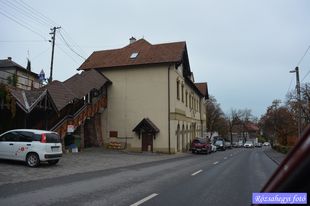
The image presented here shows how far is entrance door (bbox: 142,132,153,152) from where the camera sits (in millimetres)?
37781

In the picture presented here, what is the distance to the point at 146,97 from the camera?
38.9 metres

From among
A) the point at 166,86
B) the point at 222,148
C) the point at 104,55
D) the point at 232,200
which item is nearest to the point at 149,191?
the point at 232,200

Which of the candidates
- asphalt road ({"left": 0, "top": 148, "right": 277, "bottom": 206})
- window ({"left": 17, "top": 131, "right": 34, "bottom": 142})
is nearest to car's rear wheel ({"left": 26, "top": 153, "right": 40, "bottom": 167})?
window ({"left": 17, "top": 131, "right": 34, "bottom": 142})

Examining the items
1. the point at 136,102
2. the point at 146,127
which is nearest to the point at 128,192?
the point at 146,127

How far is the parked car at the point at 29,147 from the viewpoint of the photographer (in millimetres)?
17494

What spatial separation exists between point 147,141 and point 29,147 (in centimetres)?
2139

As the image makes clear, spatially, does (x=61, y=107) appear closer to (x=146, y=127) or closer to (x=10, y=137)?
(x=10, y=137)

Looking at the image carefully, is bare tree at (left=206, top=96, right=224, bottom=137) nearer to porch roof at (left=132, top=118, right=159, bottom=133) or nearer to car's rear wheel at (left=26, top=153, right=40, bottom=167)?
porch roof at (left=132, top=118, right=159, bottom=133)

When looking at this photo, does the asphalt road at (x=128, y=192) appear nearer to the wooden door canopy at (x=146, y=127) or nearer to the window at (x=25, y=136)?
the window at (x=25, y=136)

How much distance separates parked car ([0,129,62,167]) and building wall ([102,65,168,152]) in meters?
20.4

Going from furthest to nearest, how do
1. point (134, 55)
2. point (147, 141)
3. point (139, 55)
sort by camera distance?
point (134, 55)
point (139, 55)
point (147, 141)

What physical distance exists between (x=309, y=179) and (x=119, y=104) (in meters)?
38.7

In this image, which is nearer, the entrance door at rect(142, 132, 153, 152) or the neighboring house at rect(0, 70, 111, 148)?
the neighboring house at rect(0, 70, 111, 148)

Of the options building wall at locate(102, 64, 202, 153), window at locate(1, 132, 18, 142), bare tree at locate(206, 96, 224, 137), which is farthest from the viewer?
bare tree at locate(206, 96, 224, 137)
